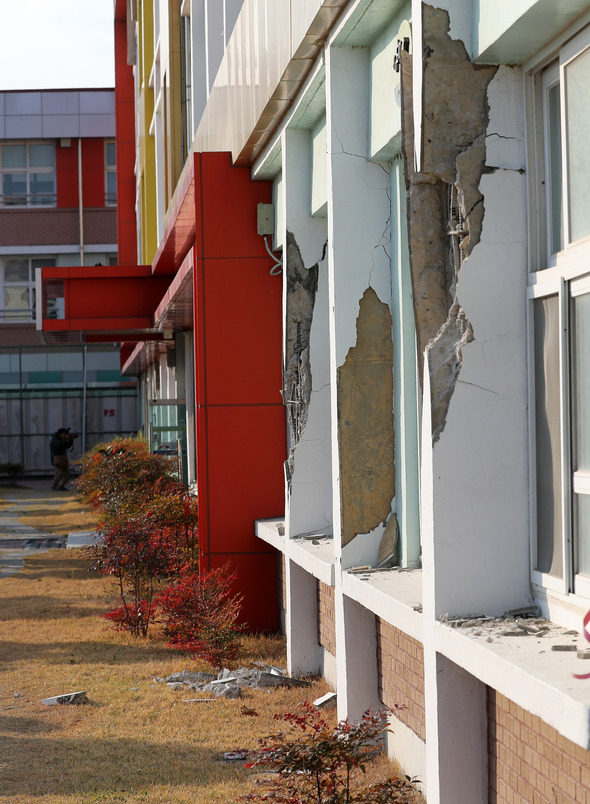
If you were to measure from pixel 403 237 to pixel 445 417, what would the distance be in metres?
2.12

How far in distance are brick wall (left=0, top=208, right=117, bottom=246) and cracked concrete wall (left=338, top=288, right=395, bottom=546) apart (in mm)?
33868

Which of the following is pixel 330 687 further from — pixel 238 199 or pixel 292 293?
pixel 238 199

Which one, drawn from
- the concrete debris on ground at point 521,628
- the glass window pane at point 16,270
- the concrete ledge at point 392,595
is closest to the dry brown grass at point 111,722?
the concrete ledge at point 392,595

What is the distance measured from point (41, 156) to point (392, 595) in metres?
Result: 36.9

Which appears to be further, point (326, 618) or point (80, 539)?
point (80, 539)

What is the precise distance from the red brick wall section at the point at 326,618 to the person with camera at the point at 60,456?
82.4ft

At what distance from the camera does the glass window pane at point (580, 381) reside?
391cm

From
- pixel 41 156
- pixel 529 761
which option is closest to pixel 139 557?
pixel 529 761

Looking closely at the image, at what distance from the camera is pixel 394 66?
224 inches

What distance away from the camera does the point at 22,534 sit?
2111 centimetres

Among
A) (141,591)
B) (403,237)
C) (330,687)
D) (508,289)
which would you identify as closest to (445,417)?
(508,289)

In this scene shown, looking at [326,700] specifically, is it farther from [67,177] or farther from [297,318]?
[67,177]

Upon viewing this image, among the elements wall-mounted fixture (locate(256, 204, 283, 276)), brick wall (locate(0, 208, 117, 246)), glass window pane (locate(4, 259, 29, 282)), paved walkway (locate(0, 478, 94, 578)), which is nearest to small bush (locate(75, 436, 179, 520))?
paved walkway (locate(0, 478, 94, 578))

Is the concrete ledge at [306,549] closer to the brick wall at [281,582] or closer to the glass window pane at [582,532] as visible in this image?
the brick wall at [281,582]
